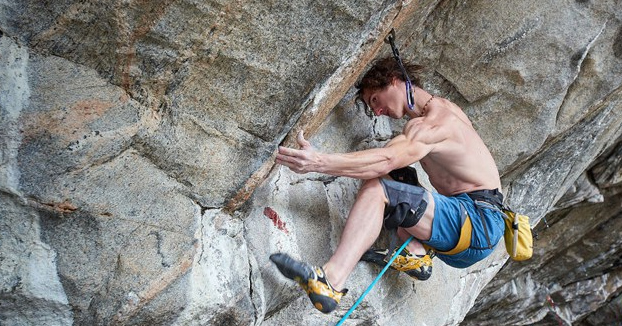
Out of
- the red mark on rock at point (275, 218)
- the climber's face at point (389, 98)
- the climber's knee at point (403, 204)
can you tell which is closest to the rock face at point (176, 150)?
the red mark on rock at point (275, 218)

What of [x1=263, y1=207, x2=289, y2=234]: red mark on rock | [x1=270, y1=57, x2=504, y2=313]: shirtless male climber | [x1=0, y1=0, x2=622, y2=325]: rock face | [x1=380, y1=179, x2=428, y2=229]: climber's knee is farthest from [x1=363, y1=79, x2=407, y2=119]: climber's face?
[x1=263, y1=207, x2=289, y2=234]: red mark on rock

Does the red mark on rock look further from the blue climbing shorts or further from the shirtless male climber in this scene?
the blue climbing shorts

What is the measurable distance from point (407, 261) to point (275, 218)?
2.89 ft

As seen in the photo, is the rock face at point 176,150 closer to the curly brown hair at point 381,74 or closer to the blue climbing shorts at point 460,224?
the curly brown hair at point 381,74

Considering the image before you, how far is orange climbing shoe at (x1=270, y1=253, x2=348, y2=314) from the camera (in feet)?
10.7

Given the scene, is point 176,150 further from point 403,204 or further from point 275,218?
point 403,204

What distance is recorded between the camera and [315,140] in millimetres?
3992

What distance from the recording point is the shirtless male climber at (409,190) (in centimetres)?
331

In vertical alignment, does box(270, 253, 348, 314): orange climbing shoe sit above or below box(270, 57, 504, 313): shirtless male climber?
below

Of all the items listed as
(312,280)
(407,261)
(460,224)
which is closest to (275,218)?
(312,280)

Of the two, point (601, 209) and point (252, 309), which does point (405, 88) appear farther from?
point (601, 209)

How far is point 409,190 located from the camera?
12.0 feet

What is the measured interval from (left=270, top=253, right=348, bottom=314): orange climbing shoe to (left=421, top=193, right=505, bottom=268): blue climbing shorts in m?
0.81

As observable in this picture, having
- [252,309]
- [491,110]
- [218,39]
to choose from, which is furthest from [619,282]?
[218,39]
